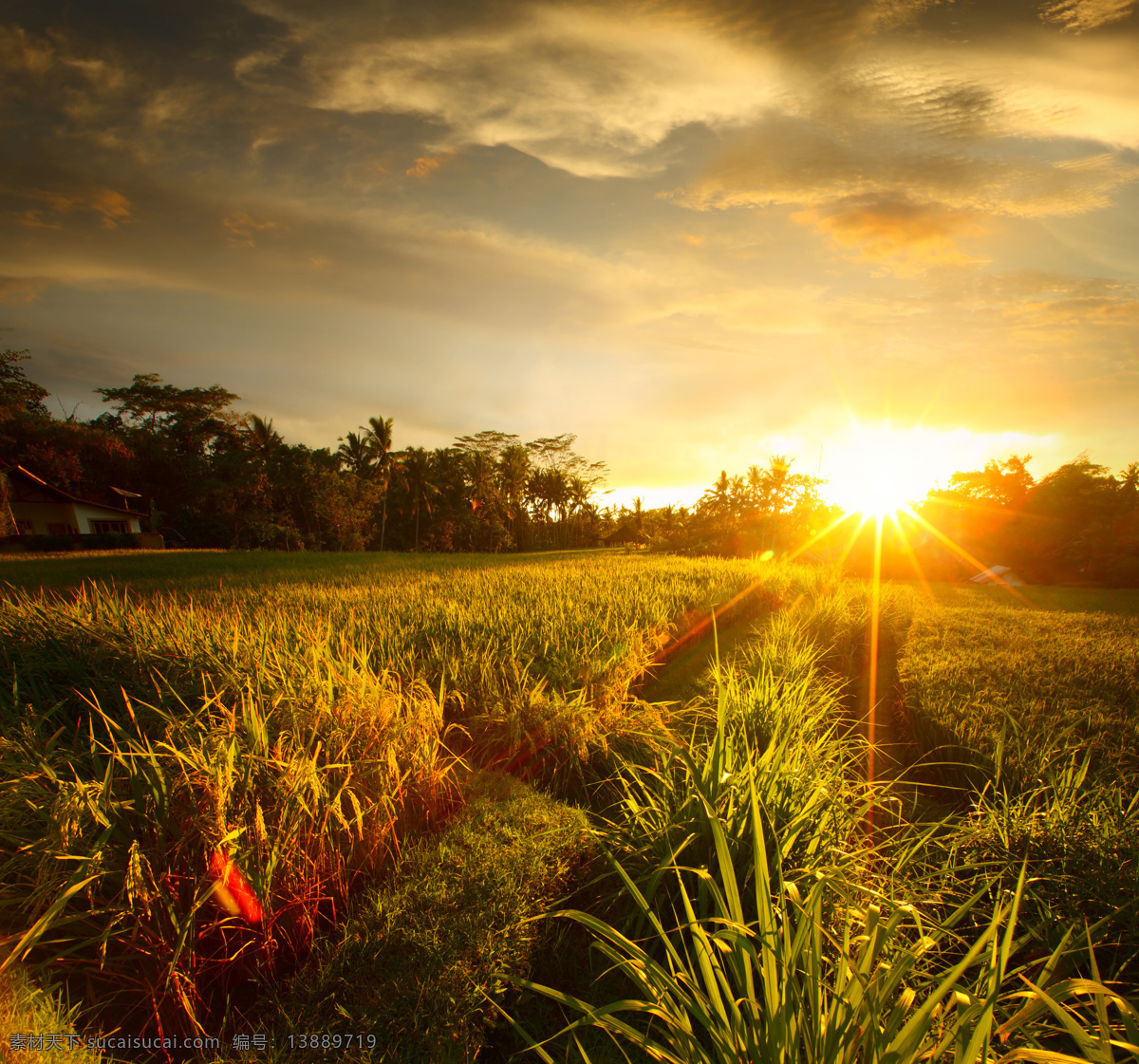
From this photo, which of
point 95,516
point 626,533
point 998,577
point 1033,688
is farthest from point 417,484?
point 1033,688

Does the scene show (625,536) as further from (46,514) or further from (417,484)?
(46,514)

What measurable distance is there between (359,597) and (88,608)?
8.68 feet

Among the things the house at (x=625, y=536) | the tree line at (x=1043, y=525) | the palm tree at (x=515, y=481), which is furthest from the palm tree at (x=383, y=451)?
the tree line at (x=1043, y=525)

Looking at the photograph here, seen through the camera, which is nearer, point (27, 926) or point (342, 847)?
point (27, 926)

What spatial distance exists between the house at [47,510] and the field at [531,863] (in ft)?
86.7

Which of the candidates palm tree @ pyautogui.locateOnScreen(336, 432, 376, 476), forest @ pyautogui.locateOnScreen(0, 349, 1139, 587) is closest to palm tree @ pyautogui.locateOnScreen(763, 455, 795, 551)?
forest @ pyautogui.locateOnScreen(0, 349, 1139, 587)

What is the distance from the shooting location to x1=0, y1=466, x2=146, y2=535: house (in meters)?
21.6

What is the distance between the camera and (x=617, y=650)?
168 inches

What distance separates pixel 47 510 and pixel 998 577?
38.1 meters

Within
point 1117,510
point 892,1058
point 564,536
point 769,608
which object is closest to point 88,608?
point 892,1058

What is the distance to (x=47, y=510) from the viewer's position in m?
22.9

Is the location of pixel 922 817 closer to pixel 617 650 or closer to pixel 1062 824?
pixel 1062 824

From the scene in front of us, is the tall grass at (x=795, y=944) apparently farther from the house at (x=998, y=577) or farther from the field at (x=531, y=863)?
the house at (x=998, y=577)

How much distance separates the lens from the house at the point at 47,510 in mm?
21609
